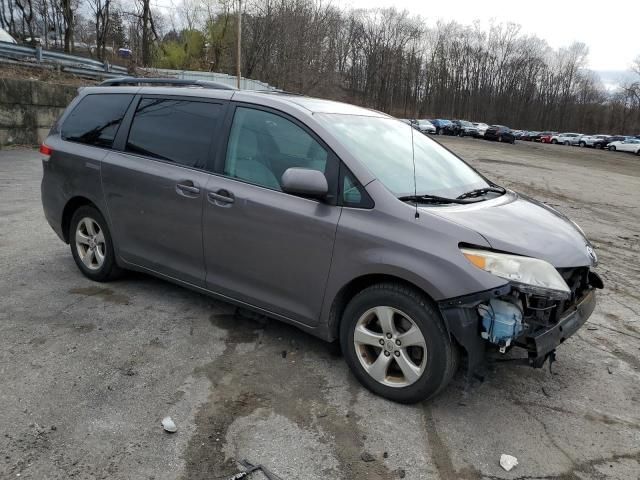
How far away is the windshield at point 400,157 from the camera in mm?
3486

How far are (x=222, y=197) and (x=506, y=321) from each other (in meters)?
2.09

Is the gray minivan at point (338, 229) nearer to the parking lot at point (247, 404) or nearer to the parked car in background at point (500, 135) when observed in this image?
the parking lot at point (247, 404)

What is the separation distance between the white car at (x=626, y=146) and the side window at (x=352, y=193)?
53343 mm

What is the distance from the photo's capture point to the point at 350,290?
338cm

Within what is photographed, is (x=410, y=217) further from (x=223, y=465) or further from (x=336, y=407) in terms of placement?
(x=223, y=465)

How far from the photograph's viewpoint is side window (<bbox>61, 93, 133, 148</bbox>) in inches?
184

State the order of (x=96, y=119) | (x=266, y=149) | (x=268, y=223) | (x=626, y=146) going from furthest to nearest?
1. (x=626, y=146)
2. (x=96, y=119)
3. (x=266, y=149)
4. (x=268, y=223)

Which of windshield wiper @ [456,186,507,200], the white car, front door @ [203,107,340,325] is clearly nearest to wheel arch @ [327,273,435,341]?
front door @ [203,107,340,325]

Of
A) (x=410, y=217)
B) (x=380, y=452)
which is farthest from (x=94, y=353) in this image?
(x=410, y=217)

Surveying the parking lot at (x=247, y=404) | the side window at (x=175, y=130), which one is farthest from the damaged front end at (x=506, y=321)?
the side window at (x=175, y=130)

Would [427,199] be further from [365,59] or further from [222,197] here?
[365,59]

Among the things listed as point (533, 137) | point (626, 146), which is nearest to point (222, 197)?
point (626, 146)

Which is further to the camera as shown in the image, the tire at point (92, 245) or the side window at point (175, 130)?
the tire at point (92, 245)

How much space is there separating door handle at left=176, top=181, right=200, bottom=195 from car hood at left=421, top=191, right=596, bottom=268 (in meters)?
1.73
